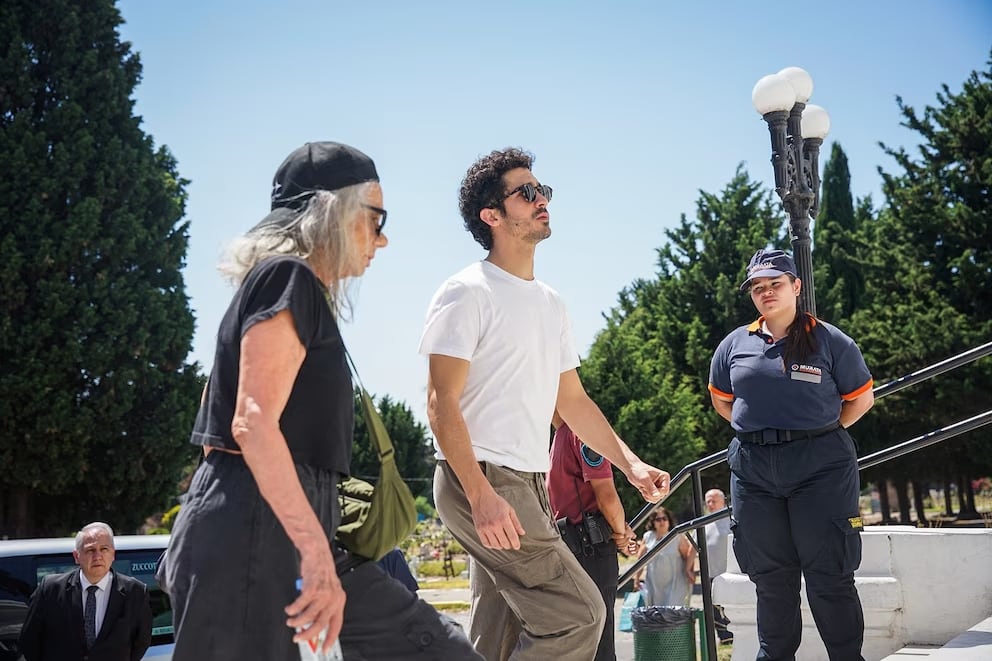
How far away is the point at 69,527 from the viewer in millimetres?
22766

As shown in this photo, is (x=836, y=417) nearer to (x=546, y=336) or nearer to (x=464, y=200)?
(x=546, y=336)

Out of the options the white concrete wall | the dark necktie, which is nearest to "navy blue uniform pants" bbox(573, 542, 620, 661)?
the white concrete wall

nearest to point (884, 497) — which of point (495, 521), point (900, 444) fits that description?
point (900, 444)

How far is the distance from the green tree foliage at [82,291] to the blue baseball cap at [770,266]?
64.5 feet

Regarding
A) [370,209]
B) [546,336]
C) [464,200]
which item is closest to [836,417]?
[546,336]

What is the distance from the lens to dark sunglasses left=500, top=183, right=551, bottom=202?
13.0ft

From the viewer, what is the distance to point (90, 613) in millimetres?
6875

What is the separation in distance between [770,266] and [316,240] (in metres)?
3.06

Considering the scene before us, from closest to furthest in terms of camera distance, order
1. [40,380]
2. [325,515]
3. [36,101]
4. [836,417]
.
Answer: [325,515] → [836,417] → [40,380] → [36,101]

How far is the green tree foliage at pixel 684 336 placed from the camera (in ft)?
86.9

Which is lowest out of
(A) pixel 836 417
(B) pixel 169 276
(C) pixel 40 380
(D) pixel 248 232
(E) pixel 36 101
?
(A) pixel 836 417

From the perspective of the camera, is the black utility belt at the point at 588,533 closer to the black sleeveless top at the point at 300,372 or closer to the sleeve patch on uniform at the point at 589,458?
the sleeve patch on uniform at the point at 589,458

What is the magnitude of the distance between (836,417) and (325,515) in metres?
3.03

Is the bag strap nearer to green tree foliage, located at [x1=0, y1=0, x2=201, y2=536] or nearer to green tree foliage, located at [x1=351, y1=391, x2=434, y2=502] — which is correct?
green tree foliage, located at [x1=0, y1=0, x2=201, y2=536]
